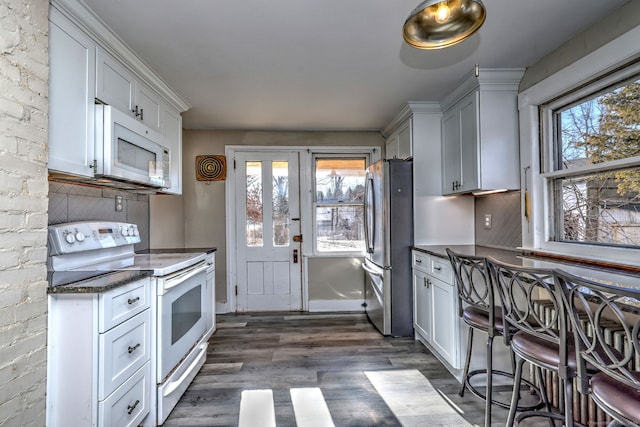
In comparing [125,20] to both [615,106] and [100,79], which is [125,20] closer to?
[100,79]

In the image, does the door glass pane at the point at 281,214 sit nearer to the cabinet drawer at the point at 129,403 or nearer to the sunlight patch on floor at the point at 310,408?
the sunlight patch on floor at the point at 310,408

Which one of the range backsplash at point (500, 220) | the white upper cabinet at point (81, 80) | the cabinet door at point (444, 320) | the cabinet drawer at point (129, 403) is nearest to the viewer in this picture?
the cabinet drawer at point (129, 403)

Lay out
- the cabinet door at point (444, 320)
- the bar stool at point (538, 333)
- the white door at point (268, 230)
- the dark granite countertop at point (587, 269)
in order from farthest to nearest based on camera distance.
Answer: the white door at point (268, 230)
the cabinet door at point (444, 320)
the dark granite countertop at point (587, 269)
the bar stool at point (538, 333)

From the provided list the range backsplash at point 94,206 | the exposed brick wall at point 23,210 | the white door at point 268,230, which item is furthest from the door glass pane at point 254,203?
the exposed brick wall at point 23,210

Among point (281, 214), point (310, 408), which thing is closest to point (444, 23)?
point (310, 408)

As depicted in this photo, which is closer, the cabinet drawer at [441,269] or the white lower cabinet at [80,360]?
the white lower cabinet at [80,360]

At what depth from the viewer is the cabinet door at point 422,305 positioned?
262cm

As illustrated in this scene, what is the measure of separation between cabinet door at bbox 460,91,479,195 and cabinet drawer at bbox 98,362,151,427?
2569 mm

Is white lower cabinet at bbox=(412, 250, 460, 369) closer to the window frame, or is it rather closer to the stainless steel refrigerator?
the stainless steel refrigerator

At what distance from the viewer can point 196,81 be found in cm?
253

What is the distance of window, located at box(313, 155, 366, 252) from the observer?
396 cm

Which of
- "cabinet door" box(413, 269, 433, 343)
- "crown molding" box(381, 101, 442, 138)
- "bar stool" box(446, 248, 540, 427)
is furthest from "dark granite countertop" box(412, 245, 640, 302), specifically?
"crown molding" box(381, 101, 442, 138)

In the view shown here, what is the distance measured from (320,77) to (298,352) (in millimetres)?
2255

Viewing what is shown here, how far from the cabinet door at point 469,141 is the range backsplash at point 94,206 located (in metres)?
2.86
